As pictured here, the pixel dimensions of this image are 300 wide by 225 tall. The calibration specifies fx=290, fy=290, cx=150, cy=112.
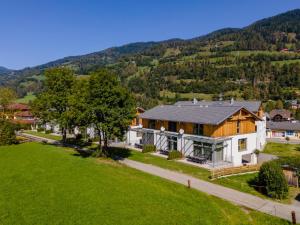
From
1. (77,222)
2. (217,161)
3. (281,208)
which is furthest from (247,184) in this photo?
(77,222)

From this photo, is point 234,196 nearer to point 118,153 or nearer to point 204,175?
point 204,175

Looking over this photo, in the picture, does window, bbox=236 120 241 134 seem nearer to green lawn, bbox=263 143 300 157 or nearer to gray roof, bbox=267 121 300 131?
green lawn, bbox=263 143 300 157

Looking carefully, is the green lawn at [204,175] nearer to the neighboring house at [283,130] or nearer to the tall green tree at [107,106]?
the tall green tree at [107,106]

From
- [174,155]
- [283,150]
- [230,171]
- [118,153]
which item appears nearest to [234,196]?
[230,171]

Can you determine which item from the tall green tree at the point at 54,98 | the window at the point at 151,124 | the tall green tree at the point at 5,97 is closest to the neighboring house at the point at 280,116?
the window at the point at 151,124

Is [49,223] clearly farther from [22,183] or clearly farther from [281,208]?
[281,208]

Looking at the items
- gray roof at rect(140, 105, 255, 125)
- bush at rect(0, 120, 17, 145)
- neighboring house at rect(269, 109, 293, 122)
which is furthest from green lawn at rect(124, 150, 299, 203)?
neighboring house at rect(269, 109, 293, 122)
